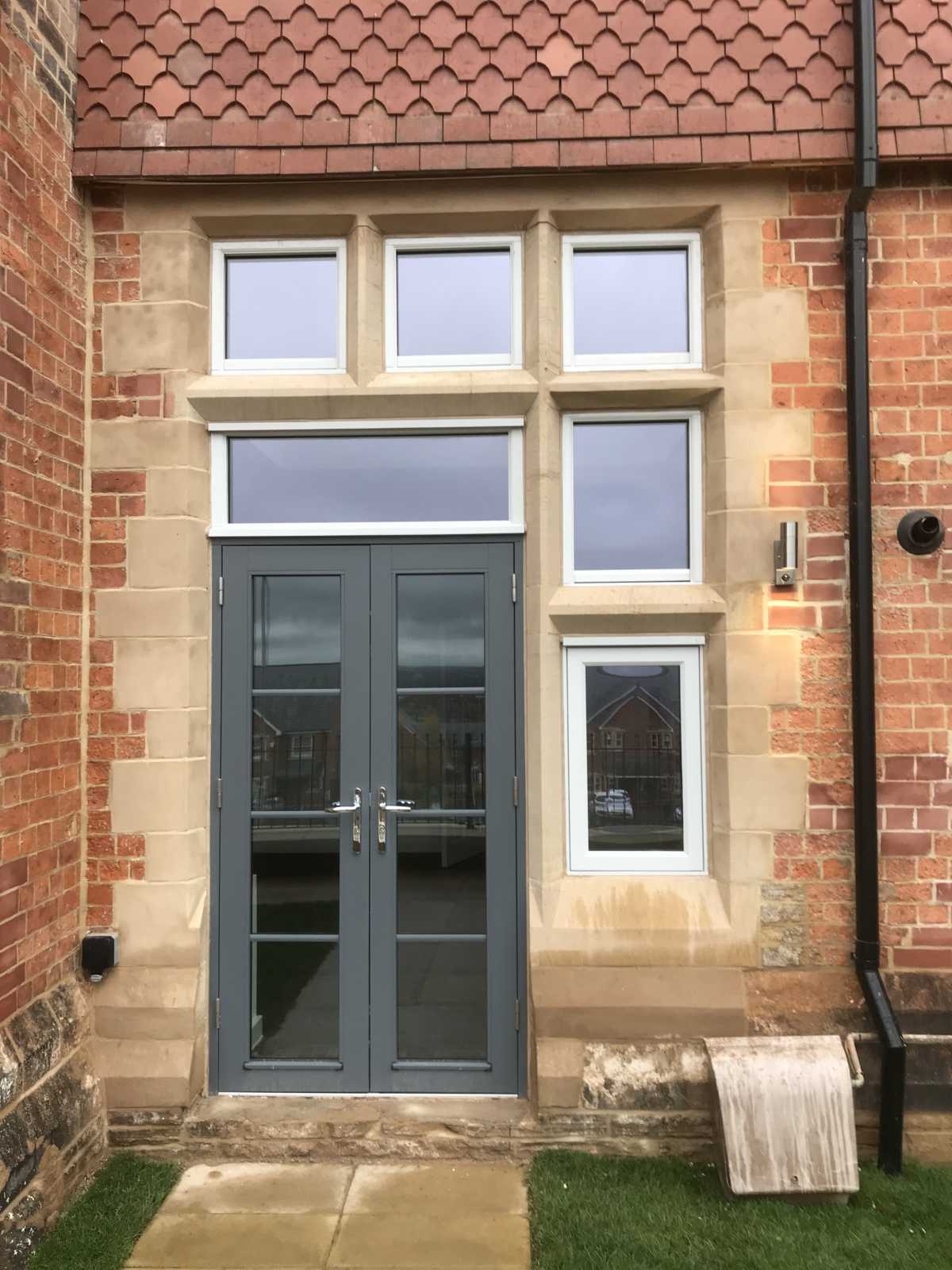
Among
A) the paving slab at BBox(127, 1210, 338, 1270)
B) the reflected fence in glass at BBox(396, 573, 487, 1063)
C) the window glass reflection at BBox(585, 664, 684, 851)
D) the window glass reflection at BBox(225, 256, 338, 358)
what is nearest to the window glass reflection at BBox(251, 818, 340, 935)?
the reflected fence in glass at BBox(396, 573, 487, 1063)

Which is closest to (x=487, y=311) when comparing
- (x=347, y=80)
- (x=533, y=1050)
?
(x=347, y=80)

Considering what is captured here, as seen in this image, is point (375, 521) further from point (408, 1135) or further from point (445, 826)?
point (408, 1135)

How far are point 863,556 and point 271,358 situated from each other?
270 centimetres

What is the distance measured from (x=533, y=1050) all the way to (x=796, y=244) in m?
3.61

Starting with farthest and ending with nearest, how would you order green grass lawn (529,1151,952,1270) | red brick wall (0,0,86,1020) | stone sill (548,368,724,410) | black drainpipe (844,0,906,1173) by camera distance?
stone sill (548,368,724,410) → black drainpipe (844,0,906,1173) → red brick wall (0,0,86,1020) → green grass lawn (529,1151,952,1270)

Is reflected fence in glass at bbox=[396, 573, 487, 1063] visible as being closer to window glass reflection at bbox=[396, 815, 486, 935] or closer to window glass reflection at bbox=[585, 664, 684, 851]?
window glass reflection at bbox=[396, 815, 486, 935]

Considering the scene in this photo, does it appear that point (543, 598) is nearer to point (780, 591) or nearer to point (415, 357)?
point (780, 591)

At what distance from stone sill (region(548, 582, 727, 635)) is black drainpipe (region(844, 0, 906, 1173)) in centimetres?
57

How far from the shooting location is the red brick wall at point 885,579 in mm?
3586

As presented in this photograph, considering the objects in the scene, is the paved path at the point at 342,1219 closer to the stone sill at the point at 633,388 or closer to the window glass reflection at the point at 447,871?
the window glass reflection at the point at 447,871

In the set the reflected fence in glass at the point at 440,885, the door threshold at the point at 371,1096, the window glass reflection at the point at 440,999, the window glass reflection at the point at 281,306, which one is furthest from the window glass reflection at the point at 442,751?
the window glass reflection at the point at 281,306

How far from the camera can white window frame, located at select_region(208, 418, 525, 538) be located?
12.6 ft

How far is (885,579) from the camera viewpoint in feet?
11.9

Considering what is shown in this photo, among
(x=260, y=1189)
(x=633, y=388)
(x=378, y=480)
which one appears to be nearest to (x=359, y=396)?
(x=378, y=480)
